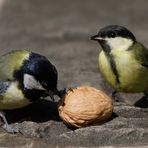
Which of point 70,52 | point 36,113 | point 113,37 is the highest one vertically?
point 113,37

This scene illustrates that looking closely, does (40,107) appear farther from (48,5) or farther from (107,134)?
(48,5)

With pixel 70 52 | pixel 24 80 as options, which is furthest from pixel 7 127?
pixel 70 52

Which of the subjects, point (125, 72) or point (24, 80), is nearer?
point (24, 80)

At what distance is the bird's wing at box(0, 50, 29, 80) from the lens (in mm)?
4383

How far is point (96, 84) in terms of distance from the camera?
5391mm

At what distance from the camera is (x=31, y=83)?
424cm

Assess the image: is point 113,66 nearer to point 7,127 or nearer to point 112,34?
point 112,34

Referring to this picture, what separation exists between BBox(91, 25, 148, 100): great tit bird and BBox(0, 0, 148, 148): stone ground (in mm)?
178

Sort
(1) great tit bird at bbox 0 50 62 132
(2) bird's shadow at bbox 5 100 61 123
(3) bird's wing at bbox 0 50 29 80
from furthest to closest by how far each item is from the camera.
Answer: (2) bird's shadow at bbox 5 100 61 123
(3) bird's wing at bbox 0 50 29 80
(1) great tit bird at bbox 0 50 62 132

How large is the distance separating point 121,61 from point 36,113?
0.78m

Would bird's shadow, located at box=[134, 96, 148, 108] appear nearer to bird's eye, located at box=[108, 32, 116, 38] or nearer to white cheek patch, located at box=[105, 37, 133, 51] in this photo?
white cheek patch, located at box=[105, 37, 133, 51]

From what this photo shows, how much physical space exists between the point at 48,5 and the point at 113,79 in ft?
12.3

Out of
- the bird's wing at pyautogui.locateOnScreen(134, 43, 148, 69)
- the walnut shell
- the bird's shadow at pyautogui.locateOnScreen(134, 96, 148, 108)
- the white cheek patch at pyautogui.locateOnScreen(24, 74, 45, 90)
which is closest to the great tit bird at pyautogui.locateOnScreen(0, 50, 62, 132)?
the white cheek patch at pyautogui.locateOnScreen(24, 74, 45, 90)

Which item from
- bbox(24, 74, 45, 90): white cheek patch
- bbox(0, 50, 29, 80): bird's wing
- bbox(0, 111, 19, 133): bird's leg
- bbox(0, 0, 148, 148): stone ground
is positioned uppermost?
bbox(0, 50, 29, 80): bird's wing
